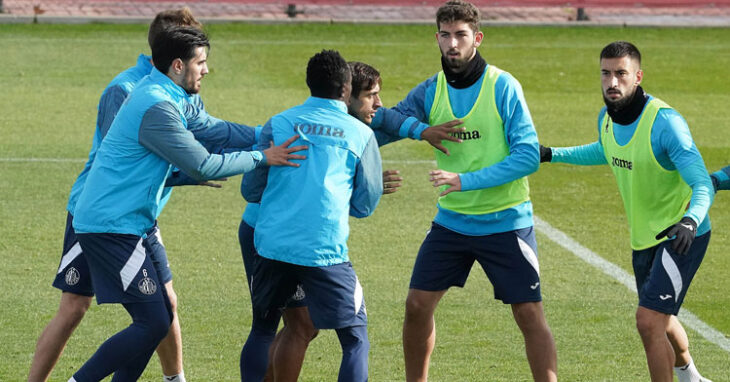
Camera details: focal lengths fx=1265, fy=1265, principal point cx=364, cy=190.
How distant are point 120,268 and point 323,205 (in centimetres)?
100

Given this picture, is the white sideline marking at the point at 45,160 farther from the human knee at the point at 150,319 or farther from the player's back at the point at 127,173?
Result: the human knee at the point at 150,319

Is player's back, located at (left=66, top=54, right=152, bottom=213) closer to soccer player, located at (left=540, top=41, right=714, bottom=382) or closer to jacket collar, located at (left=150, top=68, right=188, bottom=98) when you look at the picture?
jacket collar, located at (left=150, top=68, right=188, bottom=98)

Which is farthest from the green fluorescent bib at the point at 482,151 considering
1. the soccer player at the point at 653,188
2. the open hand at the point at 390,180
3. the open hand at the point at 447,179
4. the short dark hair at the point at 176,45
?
the short dark hair at the point at 176,45

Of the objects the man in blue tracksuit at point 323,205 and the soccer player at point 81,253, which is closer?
the man in blue tracksuit at point 323,205

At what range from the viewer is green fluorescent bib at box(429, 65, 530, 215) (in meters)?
6.45

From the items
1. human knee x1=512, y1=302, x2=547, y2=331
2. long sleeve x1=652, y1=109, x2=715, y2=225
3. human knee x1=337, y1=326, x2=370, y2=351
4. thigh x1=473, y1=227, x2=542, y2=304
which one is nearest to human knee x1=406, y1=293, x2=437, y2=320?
thigh x1=473, y1=227, x2=542, y2=304

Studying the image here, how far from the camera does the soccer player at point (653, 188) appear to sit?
6.24 meters

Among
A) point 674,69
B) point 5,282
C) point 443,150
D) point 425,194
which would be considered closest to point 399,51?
point 674,69

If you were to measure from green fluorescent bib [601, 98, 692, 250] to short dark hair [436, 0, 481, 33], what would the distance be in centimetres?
98

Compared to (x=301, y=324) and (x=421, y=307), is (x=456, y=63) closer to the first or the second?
(x=421, y=307)

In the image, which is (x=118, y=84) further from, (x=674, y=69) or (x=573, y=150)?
(x=674, y=69)

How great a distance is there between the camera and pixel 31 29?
20.1 meters

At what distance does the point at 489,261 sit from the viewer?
654 cm

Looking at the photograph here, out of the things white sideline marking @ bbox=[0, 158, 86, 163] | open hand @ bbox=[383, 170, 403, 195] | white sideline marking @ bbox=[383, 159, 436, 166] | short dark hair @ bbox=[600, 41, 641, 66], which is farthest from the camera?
white sideline marking @ bbox=[383, 159, 436, 166]
